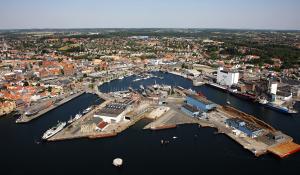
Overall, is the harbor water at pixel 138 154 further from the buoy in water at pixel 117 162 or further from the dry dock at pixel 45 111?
the dry dock at pixel 45 111

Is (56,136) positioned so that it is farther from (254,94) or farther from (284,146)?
(254,94)

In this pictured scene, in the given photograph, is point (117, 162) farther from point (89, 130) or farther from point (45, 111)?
point (45, 111)

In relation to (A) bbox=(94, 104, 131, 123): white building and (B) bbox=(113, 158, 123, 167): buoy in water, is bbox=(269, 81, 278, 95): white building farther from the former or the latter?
(B) bbox=(113, 158, 123, 167): buoy in water

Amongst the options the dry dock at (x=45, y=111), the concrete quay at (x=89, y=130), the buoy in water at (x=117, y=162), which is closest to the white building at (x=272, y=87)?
the concrete quay at (x=89, y=130)

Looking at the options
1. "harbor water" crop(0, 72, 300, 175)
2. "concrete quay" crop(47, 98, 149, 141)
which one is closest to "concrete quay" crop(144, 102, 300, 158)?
"harbor water" crop(0, 72, 300, 175)

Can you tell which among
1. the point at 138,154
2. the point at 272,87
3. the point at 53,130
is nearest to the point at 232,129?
the point at 138,154

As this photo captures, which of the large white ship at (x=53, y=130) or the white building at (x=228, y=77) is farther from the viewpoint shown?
the white building at (x=228, y=77)
